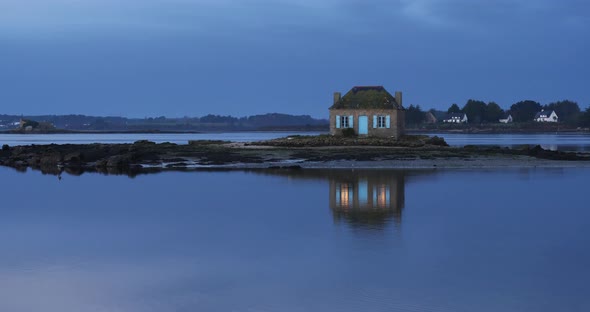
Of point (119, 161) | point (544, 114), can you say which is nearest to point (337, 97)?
point (119, 161)

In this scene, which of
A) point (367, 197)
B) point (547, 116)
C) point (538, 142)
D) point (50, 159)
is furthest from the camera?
point (547, 116)

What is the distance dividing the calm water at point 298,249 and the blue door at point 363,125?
29974 mm

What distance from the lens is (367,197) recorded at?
2311 cm

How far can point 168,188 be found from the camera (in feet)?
90.8

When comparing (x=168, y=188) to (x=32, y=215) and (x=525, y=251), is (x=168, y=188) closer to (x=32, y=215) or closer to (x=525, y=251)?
(x=32, y=215)

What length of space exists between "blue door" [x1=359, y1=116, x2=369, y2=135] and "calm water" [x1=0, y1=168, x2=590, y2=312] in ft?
98.3

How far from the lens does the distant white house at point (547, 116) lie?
7618 inches

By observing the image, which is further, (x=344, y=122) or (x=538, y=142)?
(x=538, y=142)

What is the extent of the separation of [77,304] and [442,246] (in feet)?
24.0

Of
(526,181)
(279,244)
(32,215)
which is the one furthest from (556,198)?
(32,215)

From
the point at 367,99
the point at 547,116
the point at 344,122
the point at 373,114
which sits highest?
the point at 367,99

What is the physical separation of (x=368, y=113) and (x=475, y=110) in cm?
13537

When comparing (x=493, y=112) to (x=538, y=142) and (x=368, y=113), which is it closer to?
(x=538, y=142)

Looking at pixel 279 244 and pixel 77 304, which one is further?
pixel 279 244
